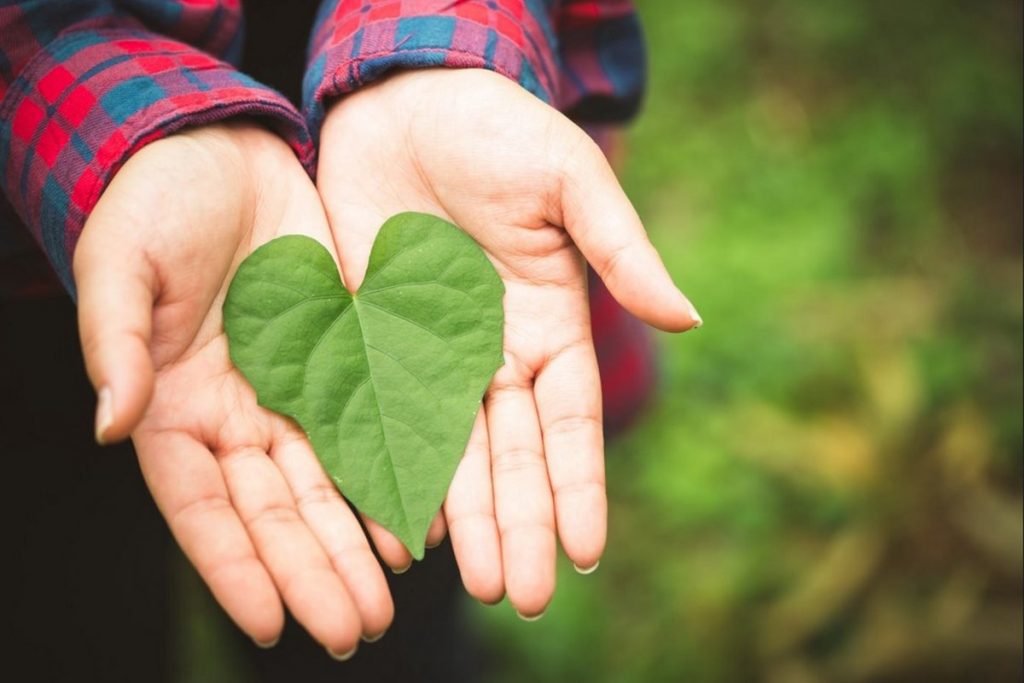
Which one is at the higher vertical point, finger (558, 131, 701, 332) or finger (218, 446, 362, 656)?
finger (558, 131, 701, 332)

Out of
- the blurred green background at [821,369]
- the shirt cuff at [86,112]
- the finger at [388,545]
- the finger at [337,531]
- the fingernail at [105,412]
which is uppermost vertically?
the shirt cuff at [86,112]

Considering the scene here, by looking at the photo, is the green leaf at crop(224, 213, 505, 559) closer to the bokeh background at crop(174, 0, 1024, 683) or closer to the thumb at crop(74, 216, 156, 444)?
the thumb at crop(74, 216, 156, 444)

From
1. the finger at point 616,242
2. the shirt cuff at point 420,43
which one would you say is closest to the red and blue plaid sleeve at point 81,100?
the shirt cuff at point 420,43

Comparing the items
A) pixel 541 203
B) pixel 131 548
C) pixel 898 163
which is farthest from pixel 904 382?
pixel 131 548

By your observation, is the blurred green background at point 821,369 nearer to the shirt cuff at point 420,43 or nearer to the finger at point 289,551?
the finger at point 289,551

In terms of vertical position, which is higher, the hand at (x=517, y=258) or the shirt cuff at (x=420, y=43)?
the shirt cuff at (x=420, y=43)

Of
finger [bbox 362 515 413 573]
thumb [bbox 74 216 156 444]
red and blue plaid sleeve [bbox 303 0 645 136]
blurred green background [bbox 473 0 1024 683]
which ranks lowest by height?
blurred green background [bbox 473 0 1024 683]

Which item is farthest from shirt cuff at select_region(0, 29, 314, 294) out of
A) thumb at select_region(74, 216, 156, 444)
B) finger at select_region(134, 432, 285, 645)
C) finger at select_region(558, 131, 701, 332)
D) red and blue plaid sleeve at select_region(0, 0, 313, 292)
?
finger at select_region(558, 131, 701, 332)

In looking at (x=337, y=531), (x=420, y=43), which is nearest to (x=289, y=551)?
(x=337, y=531)
